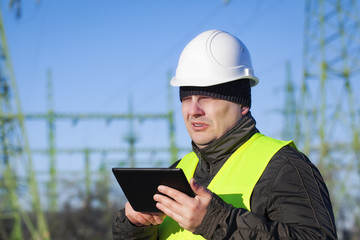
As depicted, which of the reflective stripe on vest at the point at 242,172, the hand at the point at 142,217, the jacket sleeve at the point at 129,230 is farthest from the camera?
the jacket sleeve at the point at 129,230

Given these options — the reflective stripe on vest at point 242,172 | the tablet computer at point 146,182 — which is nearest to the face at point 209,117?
the reflective stripe on vest at point 242,172

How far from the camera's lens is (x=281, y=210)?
220cm

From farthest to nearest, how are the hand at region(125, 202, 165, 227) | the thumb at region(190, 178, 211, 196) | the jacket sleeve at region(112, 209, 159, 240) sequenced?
the jacket sleeve at region(112, 209, 159, 240)
the hand at region(125, 202, 165, 227)
the thumb at region(190, 178, 211, 196)

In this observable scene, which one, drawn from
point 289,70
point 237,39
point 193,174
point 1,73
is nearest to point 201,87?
point 237,39

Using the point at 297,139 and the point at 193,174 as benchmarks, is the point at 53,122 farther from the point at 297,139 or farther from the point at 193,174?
the point at 193,174

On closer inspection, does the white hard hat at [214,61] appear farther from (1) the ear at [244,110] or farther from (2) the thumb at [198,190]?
(2) the thumb at [198,190]

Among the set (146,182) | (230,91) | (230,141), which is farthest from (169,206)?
(230,91)

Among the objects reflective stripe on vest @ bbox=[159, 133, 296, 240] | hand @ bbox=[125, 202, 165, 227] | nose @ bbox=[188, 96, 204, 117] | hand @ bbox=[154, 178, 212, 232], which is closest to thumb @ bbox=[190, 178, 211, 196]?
hand @ bbox=[154, 178, 212, 232]

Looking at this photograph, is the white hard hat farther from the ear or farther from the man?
the ear

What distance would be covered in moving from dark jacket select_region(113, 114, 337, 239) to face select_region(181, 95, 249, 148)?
32 cm

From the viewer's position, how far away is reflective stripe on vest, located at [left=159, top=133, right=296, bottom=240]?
2328 mm

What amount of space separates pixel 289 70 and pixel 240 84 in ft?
106

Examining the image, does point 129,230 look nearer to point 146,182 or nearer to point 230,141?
point 146,182

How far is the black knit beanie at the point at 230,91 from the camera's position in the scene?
8.52 ft
